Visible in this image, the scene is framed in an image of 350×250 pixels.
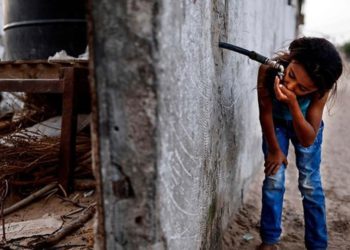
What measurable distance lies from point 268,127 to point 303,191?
0.44 metres

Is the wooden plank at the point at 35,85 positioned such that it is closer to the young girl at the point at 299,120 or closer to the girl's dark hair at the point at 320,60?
the young girl at the point at 299,120

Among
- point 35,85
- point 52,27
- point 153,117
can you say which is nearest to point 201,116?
point 153,117

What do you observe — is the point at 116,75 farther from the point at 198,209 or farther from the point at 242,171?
the point at 242,171

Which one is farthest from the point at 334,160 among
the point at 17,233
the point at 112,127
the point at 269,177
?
the point at 112,127

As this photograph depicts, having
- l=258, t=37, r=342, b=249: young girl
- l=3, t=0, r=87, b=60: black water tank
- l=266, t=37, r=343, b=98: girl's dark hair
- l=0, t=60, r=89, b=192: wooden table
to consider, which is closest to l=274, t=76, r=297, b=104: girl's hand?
l=258, t=37, r=342, b=249: young girl

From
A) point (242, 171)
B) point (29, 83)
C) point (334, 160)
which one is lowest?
point (334, 160)

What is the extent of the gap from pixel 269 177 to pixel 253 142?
3.85 feet

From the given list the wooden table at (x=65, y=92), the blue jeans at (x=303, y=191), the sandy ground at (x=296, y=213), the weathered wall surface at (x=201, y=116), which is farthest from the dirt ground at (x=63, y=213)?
the blue jeans at (x=303, y=191)

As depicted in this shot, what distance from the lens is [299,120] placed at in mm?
1853

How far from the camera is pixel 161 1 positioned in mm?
1035

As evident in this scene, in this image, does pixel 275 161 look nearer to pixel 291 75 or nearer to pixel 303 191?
pixel 303 191

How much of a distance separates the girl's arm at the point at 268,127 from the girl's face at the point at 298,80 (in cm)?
18

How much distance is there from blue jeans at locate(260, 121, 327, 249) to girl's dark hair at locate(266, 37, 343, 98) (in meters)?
0.34

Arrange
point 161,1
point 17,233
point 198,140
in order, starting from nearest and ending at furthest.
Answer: point 161,1 < point 198,140 < point 17,233
